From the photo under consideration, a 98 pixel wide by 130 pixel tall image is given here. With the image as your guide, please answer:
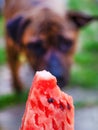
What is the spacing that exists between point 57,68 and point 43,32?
14.0 inches

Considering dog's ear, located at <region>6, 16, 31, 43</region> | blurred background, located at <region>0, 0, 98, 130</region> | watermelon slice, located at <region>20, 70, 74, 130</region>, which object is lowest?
watermelon slice, located at <region>20, 70, 74, 130</region>

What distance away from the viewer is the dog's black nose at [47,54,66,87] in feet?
13.7

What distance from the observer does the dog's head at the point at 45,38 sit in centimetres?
434

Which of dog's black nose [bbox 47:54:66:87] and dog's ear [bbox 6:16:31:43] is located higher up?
dog's ear [bbox 6:16:31:43]

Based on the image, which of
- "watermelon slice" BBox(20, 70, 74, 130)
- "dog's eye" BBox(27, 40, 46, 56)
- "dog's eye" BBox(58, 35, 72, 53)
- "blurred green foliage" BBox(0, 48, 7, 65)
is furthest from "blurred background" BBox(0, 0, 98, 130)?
"watermelon slice" BBox(20, 70, 74, 130)

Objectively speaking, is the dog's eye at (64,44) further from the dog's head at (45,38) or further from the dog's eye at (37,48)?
the dog's eye at (37,48)

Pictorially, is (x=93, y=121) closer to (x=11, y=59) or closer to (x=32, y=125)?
(x=11, y=59)

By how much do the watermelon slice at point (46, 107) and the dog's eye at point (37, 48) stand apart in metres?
3.16

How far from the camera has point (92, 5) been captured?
25.2 feet

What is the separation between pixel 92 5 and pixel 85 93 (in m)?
3.03

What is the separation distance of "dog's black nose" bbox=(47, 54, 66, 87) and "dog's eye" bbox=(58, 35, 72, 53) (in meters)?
0.15

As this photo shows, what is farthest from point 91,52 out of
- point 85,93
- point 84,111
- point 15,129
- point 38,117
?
point 38,117

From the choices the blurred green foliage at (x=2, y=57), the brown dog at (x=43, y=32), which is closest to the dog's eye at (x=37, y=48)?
the brown dog at (x=43, y=32)

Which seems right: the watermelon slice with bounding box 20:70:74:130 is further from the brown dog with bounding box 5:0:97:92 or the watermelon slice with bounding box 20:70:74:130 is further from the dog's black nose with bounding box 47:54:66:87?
the brown dog with bounding box 5:0:97:92
